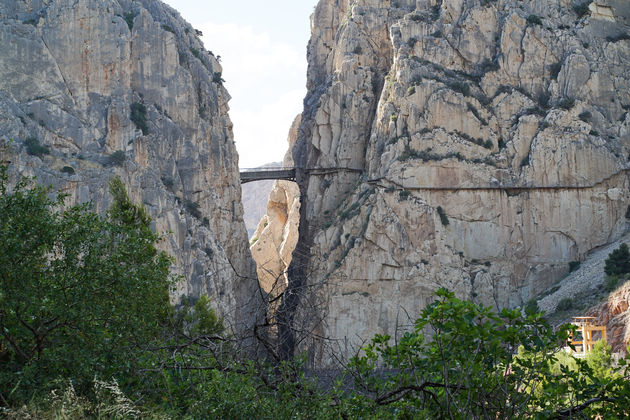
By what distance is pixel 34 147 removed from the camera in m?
45.2

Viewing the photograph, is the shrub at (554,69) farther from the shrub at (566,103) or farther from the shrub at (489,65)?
the shrub at (489,65)

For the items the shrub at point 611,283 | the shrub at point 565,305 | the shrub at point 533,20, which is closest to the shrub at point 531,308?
the shrub at point 565,305

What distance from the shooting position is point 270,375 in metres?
9.84

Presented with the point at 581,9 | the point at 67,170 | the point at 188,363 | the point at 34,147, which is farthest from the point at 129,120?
the point at 188,363

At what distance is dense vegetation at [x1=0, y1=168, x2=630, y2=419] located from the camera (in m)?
8.70

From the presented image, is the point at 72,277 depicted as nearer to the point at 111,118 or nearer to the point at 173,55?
the point at 111,118

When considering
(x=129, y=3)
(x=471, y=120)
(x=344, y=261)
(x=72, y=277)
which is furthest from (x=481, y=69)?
(x=72, y=277)

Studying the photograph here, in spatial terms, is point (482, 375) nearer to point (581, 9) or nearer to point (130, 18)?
point (130, 18)

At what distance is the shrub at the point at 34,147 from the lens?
4500 centimetres

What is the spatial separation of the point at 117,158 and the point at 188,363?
40.4 metres

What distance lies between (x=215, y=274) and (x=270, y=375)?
42.0 metres

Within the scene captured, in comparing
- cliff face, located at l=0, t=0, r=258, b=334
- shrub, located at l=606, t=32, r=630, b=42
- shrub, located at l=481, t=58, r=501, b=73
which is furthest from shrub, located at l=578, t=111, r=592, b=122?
cliff face, located at l=0, t=0, r=258, b=334

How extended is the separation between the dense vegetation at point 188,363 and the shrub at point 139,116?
3962 centimetres

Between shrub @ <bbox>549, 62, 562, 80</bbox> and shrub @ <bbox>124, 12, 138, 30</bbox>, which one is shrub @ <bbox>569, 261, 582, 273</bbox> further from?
shrub @ <bbox>124, 12, 138, 30</bbox>
